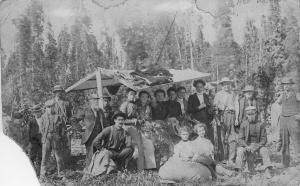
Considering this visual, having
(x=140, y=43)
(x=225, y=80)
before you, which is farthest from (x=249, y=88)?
(x=140, y=43)

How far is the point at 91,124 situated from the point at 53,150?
383 mm

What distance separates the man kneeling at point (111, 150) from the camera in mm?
3756

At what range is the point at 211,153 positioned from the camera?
380 cm

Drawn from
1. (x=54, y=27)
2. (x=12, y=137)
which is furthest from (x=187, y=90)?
(x=12, y=137)

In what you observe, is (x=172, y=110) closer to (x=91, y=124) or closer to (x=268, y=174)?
(x=91, y=124)

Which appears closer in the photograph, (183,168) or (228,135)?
(183,168)

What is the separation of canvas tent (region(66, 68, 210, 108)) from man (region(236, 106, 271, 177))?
0.50 m

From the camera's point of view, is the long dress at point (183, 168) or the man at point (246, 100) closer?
the long dress at point (183, 168)

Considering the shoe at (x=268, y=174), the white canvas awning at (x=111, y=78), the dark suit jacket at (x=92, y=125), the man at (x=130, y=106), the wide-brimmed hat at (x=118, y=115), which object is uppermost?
the white canvas awning at (x=111, y=78)

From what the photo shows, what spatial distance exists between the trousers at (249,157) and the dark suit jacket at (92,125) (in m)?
1.15

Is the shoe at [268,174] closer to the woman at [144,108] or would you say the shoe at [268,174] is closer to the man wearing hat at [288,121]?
the man wearing hat at [288,121]

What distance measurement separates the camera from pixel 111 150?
376 cm

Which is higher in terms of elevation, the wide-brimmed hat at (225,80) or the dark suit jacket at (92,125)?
the wide-brimmed hat at (225,80)

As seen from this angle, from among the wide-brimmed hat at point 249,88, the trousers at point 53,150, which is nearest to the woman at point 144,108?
the trousers at point 53,150
